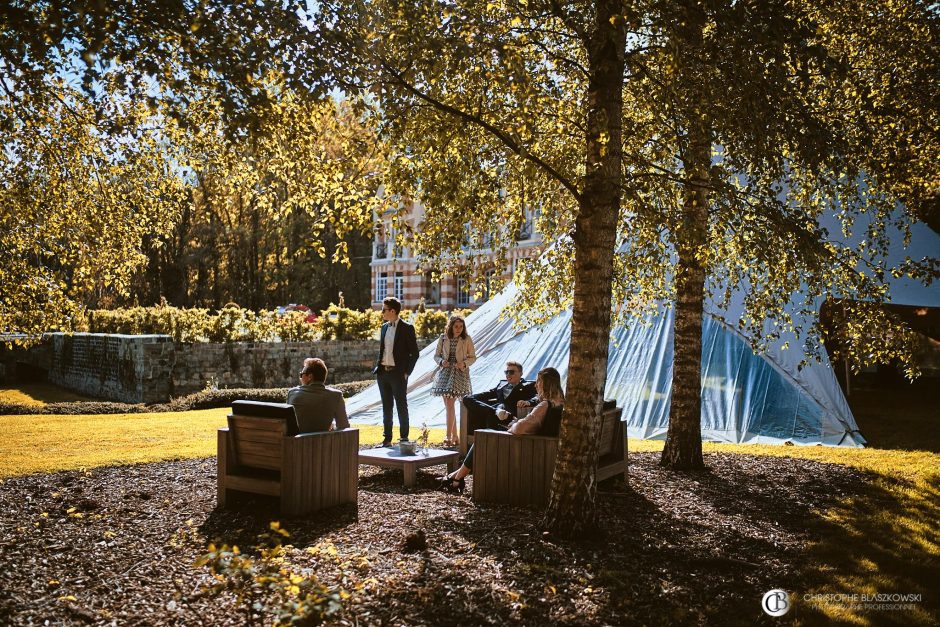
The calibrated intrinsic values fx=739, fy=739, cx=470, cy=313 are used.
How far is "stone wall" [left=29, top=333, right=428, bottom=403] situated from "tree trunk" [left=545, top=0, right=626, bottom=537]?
12.4 m

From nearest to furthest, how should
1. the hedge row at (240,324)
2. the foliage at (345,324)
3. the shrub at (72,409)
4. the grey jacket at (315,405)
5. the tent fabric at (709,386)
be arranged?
the grey jacket at (315,405)
the tent fabric at (709,386)
the shrub at (72,409)
the hedge row at (240,324)
the foliage at (345,324)

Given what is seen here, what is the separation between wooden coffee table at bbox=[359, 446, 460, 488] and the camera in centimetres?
696

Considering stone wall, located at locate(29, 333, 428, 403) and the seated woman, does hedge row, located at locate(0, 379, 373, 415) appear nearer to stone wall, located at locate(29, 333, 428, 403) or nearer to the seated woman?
stone wall, located at locate(29, 333, 428, 403)

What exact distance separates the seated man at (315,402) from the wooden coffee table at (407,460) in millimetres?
982

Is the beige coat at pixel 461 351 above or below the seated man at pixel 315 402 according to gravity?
above

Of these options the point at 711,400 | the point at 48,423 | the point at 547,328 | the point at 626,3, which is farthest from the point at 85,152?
the point at 711,400

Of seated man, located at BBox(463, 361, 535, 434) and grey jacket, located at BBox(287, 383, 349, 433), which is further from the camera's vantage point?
seated man, located at BBox(463, 361, 535, 434)

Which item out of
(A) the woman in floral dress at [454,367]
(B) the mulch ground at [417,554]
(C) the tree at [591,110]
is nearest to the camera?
(B) the mulch ground at [417,554]

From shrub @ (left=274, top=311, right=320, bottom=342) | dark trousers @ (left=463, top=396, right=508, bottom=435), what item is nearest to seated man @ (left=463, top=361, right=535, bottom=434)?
dark trousers @ (left=463, top=396, right=508, bottom=435)

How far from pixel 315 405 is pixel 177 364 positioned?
11.0 m

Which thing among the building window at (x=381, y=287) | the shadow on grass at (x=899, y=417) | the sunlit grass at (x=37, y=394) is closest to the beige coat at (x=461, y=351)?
the shadow on grass at (x=899, y=417)

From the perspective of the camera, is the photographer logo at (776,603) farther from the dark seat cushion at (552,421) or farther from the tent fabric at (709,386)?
the tent fabric at (709,386)

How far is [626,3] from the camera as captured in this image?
443cm

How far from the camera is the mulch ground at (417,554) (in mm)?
3709
